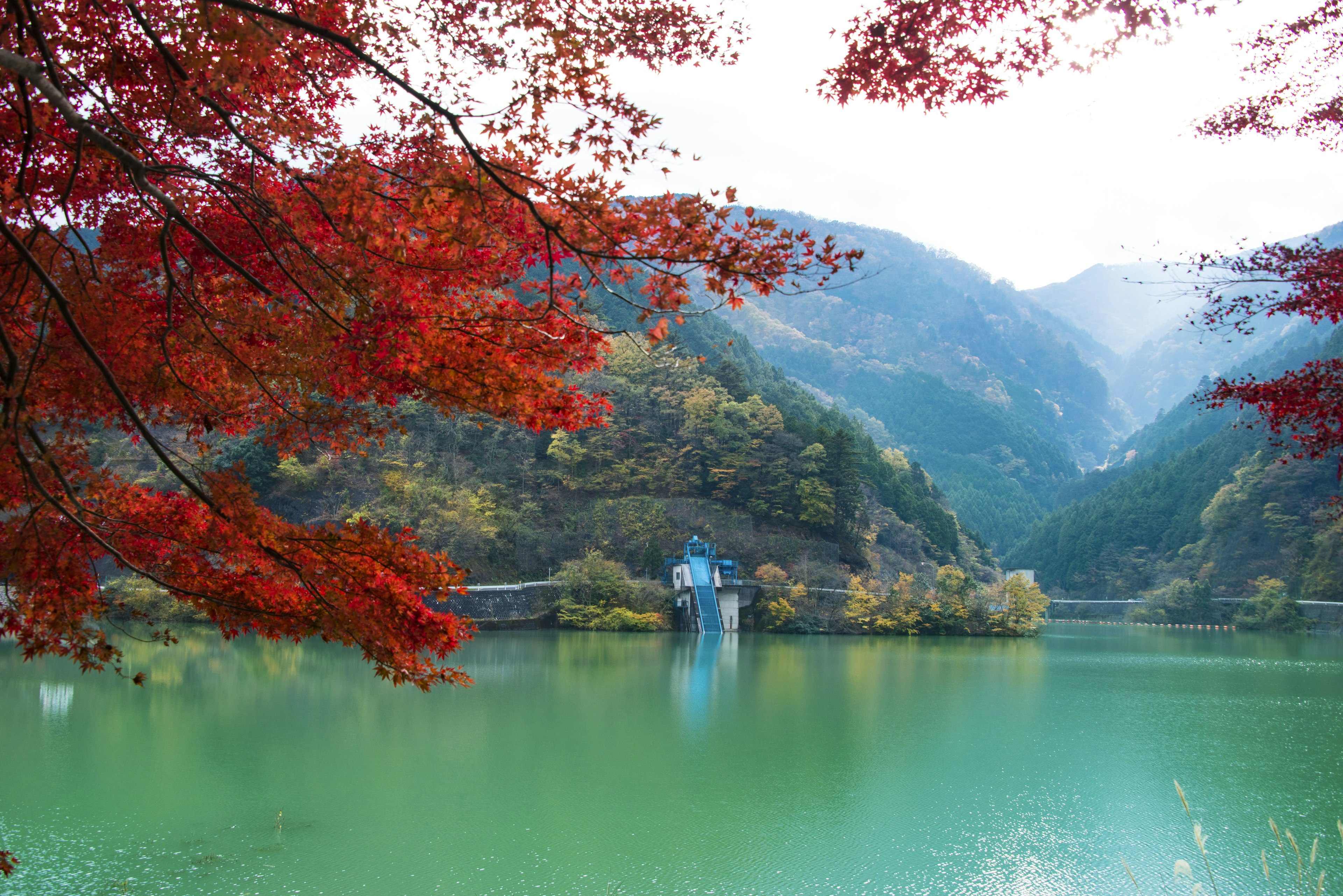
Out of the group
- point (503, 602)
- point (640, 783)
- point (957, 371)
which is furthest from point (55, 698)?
point (957, 371)

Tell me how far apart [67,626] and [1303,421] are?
576cm

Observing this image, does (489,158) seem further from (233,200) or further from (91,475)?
(91,475)

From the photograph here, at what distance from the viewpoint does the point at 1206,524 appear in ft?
136

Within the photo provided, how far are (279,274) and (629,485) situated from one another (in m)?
26.0

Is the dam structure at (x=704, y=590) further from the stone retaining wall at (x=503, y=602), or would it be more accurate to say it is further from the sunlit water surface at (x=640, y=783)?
the sunlit water surface at (x=640, y=783)

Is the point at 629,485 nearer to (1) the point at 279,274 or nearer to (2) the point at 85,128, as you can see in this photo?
(1) the point at 279,274

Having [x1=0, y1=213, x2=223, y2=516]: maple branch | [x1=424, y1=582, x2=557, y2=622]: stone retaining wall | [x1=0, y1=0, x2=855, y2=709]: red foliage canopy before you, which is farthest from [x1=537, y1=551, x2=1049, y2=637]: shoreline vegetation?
[x1=0, y1=213, x2=223, y2=516]: maple branch

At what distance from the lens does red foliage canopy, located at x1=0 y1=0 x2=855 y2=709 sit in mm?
2299

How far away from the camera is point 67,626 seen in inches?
105

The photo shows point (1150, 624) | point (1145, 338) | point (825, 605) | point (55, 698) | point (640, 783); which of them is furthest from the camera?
point (1145, 338)

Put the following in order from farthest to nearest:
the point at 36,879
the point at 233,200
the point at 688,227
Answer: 1. the point at 36,879
2. the point at 233,200
3. the point at 688,227

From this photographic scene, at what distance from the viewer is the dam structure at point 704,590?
2500 cm

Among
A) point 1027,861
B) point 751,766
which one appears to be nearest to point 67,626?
point 1027,861

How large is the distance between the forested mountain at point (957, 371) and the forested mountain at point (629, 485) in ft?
146
